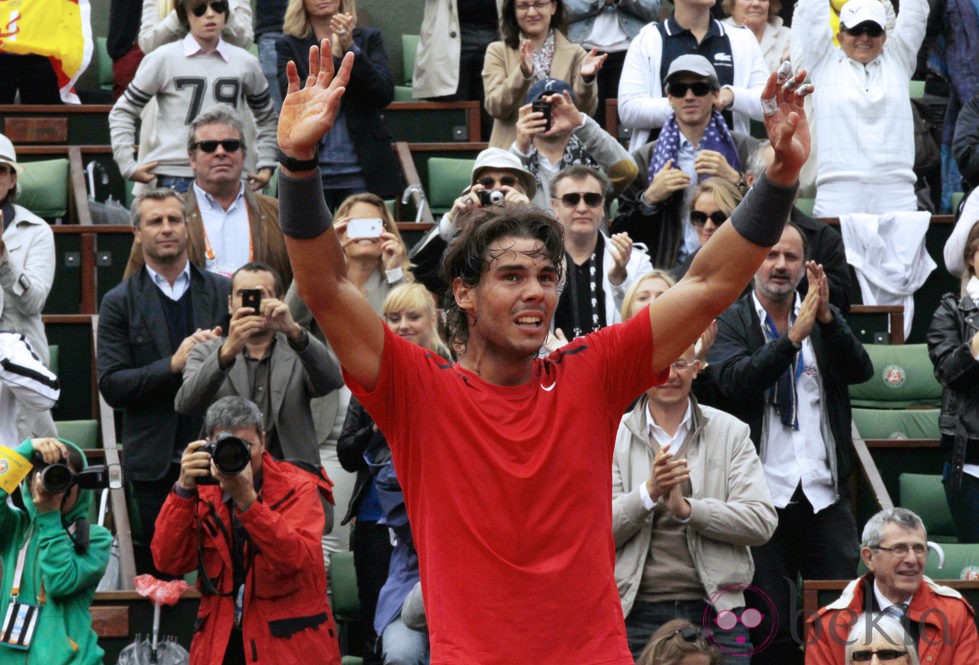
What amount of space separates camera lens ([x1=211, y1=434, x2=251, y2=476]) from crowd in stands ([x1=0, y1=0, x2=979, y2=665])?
A: 0.6 inches

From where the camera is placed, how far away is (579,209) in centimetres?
783

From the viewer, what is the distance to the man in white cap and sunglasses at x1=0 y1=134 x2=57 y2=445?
25.5 ft

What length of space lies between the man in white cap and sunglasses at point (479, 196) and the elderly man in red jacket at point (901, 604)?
193 cm

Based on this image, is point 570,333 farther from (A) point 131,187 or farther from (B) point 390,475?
(A) point 131,187

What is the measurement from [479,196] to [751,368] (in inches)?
50.6

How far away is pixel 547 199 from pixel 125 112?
107 inches

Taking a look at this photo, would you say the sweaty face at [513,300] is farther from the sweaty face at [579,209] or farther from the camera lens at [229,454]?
the sweaty face at [579,209]

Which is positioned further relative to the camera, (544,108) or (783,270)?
(544,108)

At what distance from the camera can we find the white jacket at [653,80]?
31.6 ft

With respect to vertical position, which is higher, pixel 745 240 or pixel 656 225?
pixel 745 240

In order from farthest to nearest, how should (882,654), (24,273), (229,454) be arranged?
(24,273) < (229,454) < (882,654)

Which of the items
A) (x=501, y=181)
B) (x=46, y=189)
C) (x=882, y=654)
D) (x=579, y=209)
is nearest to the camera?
(x=882, y=654)

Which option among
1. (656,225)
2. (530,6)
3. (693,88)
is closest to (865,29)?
(693,88)

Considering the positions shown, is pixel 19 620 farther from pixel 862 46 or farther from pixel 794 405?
pixel 862 46
